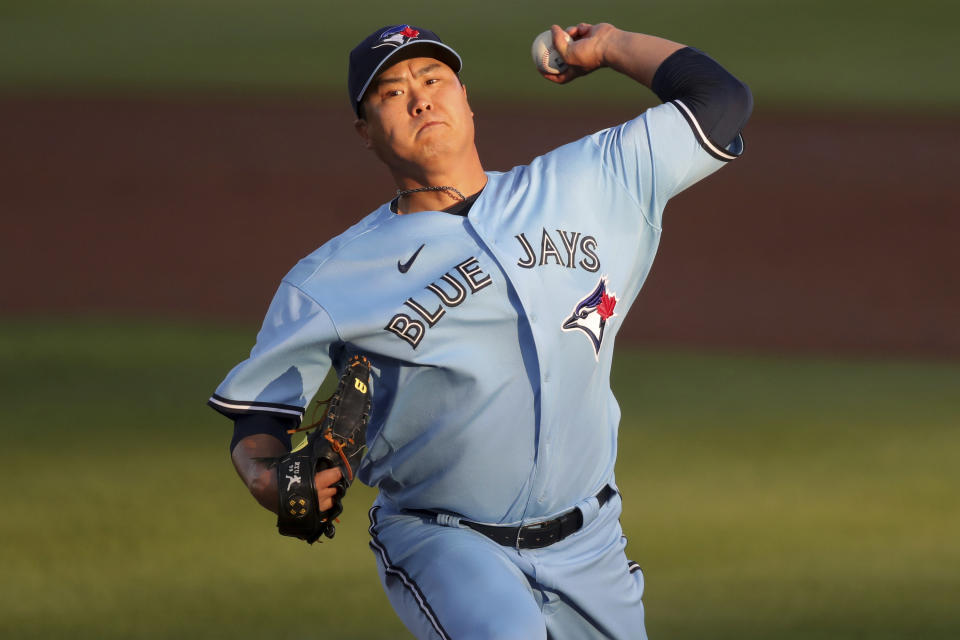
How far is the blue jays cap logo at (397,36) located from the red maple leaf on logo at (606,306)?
2.90 feet

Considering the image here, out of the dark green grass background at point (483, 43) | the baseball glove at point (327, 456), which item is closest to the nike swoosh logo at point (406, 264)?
the baseball glove at point (327, 456)

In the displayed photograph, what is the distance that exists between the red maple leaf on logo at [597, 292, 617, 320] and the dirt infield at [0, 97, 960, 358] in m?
5.95

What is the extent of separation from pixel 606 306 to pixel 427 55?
0.86 metres

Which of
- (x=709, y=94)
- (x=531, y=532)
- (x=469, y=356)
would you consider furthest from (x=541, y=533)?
(x=709, y=94)

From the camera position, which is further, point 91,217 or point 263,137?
point 263,137

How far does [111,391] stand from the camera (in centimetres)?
806

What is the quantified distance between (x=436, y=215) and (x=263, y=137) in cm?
1113

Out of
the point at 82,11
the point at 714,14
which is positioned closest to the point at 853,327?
the point at 714,14

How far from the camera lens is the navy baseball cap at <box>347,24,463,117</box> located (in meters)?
3.55

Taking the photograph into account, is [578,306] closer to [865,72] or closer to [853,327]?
[853,327]

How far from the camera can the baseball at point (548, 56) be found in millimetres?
3973

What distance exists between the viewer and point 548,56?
3979 mm

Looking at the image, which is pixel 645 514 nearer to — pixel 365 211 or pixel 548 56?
pixel 548 56

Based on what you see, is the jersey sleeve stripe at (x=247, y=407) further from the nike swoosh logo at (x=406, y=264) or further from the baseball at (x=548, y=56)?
the baseball at (x=548, y=56)
